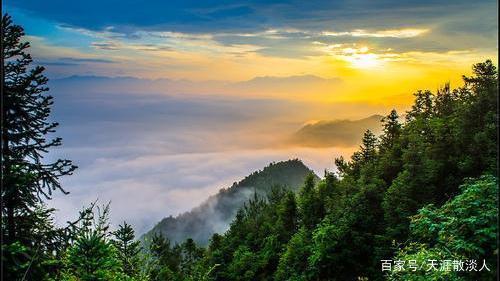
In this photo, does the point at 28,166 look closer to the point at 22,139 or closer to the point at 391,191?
the point at 22,139

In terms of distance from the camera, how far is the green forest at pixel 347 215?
12.9 metres

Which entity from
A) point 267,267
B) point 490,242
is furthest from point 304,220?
point 490,242

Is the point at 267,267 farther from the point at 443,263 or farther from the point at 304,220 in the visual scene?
the point at 443,263

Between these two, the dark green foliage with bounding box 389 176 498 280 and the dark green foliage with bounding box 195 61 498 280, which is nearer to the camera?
the dark green foliage with bounding box 389 176 498 280

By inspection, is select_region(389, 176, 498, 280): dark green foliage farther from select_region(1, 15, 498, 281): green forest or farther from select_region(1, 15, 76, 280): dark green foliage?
select_region(1, 15, 76, 280): dark green foliage

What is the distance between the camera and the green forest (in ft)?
42.3

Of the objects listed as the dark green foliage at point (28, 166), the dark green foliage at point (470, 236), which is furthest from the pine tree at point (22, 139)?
the dark green foliage at point (470, 236)

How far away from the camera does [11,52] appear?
49.0ft

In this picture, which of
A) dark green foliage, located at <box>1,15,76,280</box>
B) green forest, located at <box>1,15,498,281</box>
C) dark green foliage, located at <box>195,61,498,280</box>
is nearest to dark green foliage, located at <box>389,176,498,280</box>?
green forest, located at <box>1,15,498,281</box>

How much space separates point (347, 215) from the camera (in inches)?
1586

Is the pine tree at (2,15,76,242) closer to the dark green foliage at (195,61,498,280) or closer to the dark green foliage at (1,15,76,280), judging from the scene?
the dark green foliage at (1,15,76,280)

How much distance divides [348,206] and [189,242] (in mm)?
Answer: 59581

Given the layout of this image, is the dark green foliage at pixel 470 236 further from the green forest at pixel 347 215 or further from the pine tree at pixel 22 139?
the pine tree at pixel 22 139

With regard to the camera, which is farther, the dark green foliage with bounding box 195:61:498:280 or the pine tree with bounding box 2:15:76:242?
the dark green foliage with bounding box 195:61:498:280
